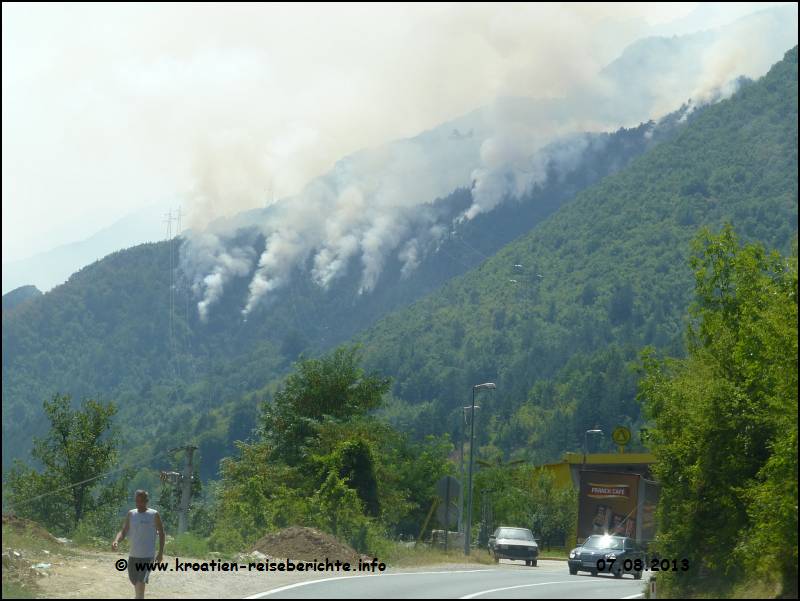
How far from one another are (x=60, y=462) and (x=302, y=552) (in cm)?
2301

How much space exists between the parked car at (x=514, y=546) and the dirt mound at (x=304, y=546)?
14886 mm

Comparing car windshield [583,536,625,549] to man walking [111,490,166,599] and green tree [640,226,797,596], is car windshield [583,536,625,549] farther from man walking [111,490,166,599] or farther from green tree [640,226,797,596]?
man walking [111,490,166,599]

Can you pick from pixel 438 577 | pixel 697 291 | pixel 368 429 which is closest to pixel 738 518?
pixel 438 577

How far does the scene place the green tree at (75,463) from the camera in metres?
47.7

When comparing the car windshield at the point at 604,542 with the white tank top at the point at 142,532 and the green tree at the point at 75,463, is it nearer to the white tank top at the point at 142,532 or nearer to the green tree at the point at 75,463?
the green tree at the point at 75,463

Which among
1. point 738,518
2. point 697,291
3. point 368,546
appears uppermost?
point 697,291

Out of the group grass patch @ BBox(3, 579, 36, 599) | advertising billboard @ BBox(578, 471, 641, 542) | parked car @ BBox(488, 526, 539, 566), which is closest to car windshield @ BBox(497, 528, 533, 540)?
parked car @ BBox(488, 526, 539, 566)

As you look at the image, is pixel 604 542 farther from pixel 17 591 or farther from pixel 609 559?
pixel 17 591

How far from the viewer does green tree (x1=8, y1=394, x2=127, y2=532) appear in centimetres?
4769

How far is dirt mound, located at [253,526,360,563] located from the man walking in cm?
1380

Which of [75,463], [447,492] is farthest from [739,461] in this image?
[75,463]

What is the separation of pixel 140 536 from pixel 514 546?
31728 mm

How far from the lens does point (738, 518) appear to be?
23828 mm

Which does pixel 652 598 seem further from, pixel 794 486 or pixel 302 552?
pixel 302 552
